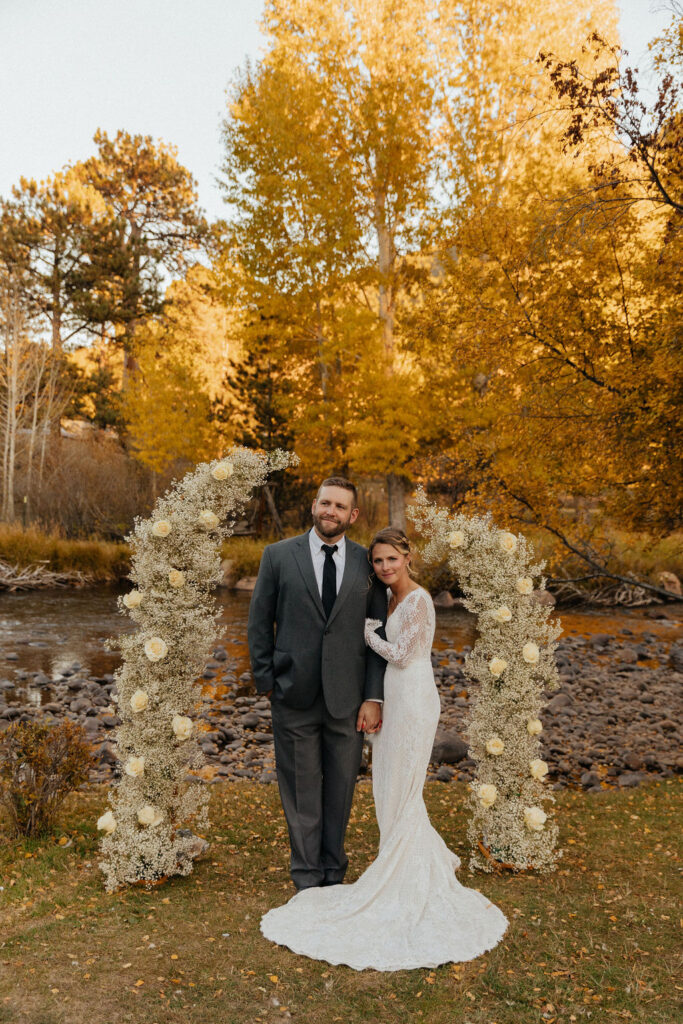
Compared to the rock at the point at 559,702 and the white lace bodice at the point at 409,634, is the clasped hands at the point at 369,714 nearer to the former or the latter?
the white lace bodice at the point at 409,634

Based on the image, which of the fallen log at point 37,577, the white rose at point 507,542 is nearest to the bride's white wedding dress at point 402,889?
the white rose at point 507,542

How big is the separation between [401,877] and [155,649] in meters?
1.86

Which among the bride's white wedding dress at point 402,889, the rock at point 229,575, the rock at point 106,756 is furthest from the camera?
the rock at point 229,575

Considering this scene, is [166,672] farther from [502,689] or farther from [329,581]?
[502,689]

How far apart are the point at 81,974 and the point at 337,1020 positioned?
1195mm

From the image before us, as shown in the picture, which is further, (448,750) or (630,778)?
(448,750)

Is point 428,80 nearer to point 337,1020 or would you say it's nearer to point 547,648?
point 547,648

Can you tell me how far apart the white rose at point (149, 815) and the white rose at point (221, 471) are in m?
1.98

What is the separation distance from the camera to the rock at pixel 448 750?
8164 mm

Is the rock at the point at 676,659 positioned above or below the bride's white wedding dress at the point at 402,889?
below

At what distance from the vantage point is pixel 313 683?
4.27m

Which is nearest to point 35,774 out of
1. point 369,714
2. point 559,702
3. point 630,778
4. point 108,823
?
point 108,823

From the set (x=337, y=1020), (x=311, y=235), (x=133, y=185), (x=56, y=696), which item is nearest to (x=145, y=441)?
(x=311, y=235)

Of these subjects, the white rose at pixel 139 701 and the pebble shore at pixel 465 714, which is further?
the pebble shore at pixel 465 714
